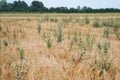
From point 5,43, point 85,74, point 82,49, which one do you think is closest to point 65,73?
point 85,74

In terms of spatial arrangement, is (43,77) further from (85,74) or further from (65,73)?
(85,74)

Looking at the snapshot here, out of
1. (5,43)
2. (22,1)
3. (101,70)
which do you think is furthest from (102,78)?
(22,1)

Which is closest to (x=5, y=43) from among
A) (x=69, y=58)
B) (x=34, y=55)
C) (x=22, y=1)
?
(x=34, y=55)

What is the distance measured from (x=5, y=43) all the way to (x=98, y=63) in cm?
350

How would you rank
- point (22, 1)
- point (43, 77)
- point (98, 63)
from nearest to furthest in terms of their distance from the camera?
point (43, 77) → point (98, 63) → point (22, 1)

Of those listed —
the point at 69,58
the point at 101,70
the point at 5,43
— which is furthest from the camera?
the point at 5,43

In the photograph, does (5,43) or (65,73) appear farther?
(5,43)

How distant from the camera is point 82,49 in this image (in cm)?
562

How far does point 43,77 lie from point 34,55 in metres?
1.86

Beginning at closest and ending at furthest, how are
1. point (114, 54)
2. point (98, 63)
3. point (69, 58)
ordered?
point (98, 63) < point (69, 58) < point (114, 54)

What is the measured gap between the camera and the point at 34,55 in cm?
565

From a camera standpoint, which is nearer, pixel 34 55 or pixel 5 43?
pixel 34 55

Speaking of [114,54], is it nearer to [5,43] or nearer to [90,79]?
[90,79]

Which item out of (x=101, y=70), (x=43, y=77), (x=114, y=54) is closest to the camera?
(x=43, y=77)
